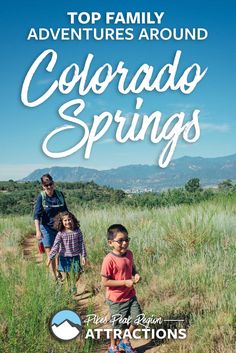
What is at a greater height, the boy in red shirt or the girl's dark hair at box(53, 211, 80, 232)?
the girl's dark hair at box(53, 211, 80, 232)

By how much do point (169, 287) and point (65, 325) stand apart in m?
1.40

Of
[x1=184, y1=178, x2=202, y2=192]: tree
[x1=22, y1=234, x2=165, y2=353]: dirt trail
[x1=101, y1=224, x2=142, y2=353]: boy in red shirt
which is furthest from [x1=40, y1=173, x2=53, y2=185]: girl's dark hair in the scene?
[x1=184, y1=178, x2=202, y2=192]: tree

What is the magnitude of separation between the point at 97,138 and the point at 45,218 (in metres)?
1.99

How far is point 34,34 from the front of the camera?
5262 mm

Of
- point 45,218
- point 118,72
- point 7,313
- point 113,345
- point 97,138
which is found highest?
point 118,72

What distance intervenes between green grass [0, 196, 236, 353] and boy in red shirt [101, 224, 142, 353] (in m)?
0.34

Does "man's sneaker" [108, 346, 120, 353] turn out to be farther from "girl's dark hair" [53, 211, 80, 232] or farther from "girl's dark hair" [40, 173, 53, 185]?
"girl's dark hair" [40, 173, 53, 185]

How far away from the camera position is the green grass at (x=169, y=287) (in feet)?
14.7

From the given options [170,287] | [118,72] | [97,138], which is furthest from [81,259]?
[118,72]

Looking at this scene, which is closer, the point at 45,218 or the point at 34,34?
the point at 34,34

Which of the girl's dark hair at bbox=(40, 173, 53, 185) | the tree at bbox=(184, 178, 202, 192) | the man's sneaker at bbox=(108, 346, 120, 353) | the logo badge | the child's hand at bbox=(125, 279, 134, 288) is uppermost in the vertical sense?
the girl's dark hair at bbox=(40, 173, 53, 185)

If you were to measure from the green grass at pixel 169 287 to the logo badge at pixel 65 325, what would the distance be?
69 millimetres

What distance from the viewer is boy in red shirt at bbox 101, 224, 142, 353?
4531 millimetres

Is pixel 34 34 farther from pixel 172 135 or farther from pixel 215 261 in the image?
pixel 215 261
